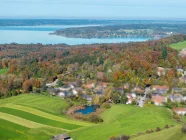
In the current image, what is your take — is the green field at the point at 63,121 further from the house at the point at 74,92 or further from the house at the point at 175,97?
the house at the point at 175,97

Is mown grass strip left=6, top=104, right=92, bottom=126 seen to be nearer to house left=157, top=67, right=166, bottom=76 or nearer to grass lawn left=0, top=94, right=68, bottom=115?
grass lawn left=0, top=94, right=68, bottom=115

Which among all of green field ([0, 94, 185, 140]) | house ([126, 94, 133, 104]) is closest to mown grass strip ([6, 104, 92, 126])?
green field ([0, 94, 185, 140])

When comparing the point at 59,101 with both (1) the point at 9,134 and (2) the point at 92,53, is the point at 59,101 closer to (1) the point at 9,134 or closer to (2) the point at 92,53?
(1) the point at 9,134

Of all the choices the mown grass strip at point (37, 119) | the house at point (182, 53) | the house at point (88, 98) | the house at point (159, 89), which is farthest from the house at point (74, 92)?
the house at point (182, 53)

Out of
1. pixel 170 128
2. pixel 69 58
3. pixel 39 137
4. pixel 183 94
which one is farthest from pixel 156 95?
pixel 69 58

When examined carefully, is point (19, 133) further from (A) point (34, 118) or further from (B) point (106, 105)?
(B) point (106, 105)
